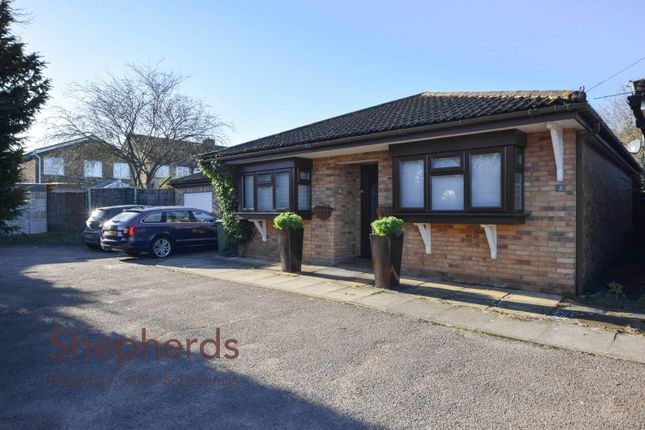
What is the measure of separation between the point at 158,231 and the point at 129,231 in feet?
2.50

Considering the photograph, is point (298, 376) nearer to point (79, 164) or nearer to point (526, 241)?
point (526, 241)

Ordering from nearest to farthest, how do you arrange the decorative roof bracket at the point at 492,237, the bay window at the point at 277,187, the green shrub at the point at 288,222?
1. the decorative roof bracket at the point at 492,237
2. the green shrub at the point at 288,222
3. the bay window at the point at 277,187

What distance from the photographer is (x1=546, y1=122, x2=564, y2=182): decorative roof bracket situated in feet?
19.4

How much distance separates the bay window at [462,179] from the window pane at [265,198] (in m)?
3.54

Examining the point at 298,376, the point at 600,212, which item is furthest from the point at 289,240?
the point at 600,212

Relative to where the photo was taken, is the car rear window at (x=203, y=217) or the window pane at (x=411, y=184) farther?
the car rear window at (x=203, y=217)

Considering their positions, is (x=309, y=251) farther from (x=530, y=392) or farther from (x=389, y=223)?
(x=530, y=392)

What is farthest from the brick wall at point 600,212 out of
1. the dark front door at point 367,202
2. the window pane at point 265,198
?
the window pane at point 265,198

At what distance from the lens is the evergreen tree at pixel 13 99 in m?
8.53

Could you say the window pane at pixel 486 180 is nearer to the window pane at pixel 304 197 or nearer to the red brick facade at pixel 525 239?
the red brick facade at pixel 525 239

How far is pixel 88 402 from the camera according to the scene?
3.00 meters

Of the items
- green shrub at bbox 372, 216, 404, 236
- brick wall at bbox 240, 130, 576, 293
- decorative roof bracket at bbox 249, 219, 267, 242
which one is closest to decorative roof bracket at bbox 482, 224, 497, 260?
brick wall at bbox 240, 130, 576, 293

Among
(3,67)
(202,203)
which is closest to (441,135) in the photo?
(3,67)

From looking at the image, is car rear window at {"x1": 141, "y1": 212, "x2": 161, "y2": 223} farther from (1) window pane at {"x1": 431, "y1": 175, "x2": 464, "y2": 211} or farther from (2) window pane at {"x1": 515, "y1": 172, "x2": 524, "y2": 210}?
(2) window pane at {"x1": 515, "y1": 172, "x2": 524, "y2": 210}
